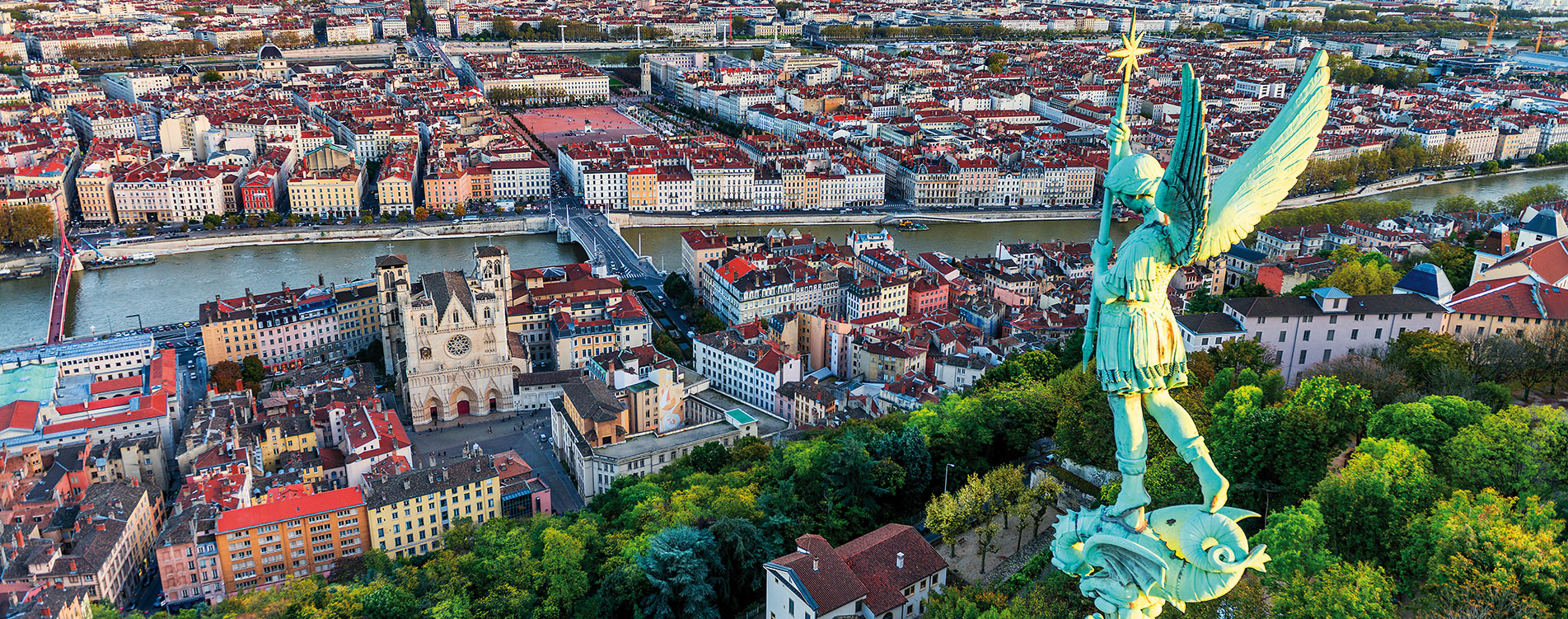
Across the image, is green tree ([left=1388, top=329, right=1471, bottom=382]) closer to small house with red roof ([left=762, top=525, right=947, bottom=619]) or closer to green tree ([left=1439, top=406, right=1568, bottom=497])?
green tree ([left=1439, top=406, right=1568, bottom=497])

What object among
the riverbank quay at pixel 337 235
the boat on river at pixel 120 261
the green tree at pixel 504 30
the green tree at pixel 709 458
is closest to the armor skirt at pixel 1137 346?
the green tree at pixel 709 458

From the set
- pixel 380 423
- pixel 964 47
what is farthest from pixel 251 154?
pixel 964 47

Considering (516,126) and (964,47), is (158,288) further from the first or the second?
(964,47)

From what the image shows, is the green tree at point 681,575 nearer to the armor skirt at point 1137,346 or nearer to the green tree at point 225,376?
the armor skirt at point 1137,346

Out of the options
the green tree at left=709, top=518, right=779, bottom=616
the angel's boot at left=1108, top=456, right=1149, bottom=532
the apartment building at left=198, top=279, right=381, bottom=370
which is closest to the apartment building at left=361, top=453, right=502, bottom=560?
the green tree at left=709, top=518, right=779, bottom=616

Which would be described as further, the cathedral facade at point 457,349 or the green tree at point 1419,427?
the cathedral facade at point 457,349

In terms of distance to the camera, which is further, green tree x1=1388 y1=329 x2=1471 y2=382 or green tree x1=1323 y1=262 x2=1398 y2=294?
green tree x1=1323 y1=262 x2=1398 y2=294

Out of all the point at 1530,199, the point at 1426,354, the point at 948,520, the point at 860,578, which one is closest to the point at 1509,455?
the point at 1426,354

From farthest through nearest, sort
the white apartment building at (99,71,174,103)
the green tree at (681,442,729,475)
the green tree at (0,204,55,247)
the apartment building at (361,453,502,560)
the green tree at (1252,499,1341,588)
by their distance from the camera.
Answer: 1. the white apartment building at (99,71,174,103)
2. the green tree at (0,204,55,247)
3. the green tree at (681,442,729,475)
4. the apartment building at (361,453,502,560)
5. the green tree at (1252,499,1341,588)
